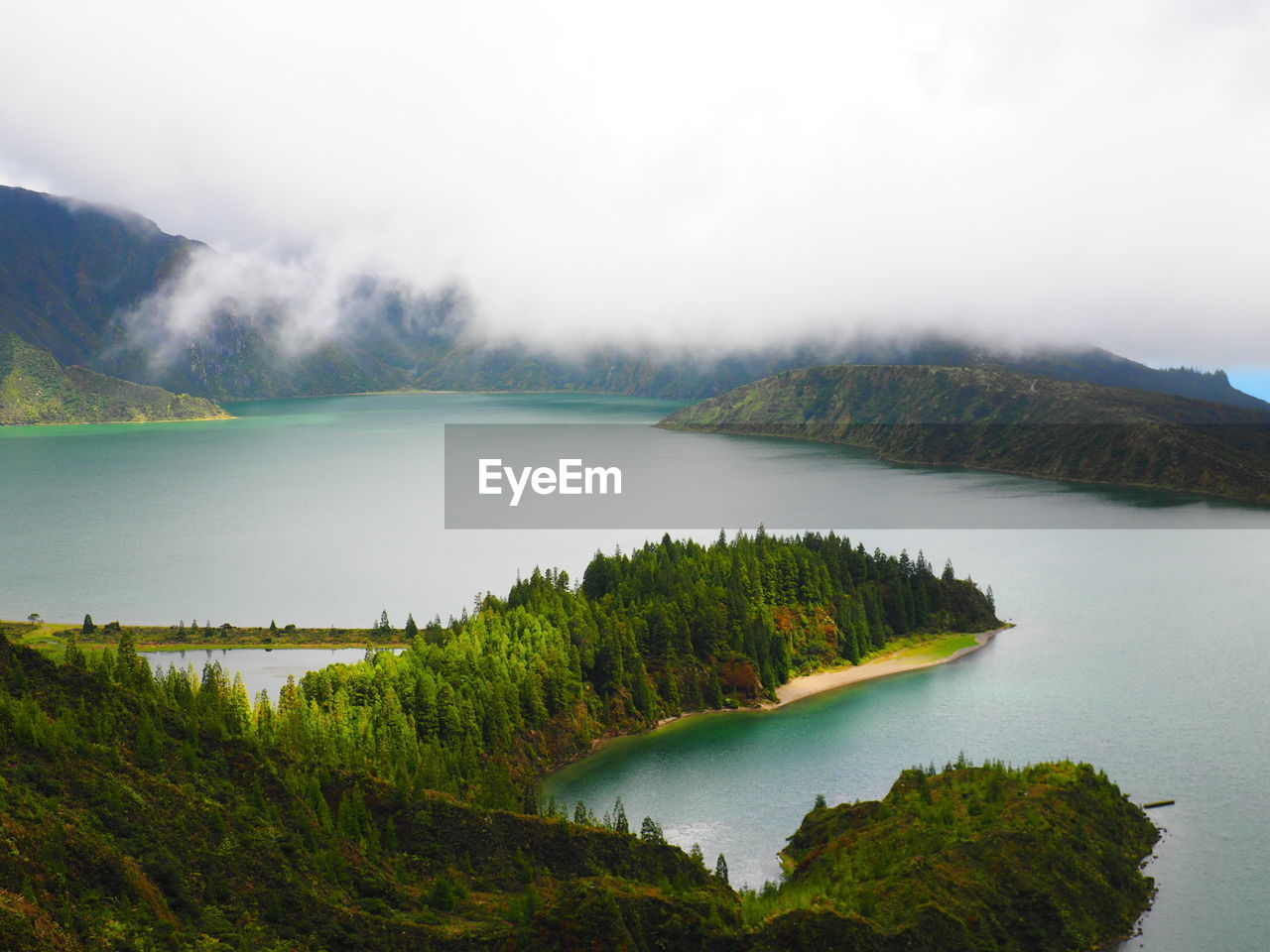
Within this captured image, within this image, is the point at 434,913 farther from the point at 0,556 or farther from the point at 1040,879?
the point at 0,556

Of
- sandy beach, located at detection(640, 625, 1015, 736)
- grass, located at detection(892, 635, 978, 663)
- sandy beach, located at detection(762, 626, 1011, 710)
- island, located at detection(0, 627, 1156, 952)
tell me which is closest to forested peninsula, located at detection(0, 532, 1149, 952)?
island, located at detection(0, 627, 1156, 952)

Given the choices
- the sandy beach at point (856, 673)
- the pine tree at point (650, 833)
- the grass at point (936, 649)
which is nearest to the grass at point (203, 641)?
the sandy beach at point (856, 673)

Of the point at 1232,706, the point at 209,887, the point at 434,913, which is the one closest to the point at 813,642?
the point at 1232,706

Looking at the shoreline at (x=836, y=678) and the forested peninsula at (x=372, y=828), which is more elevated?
the forested peninsula at (x=372, y=828)

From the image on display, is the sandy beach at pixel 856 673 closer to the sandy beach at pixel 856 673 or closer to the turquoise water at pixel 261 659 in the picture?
the sandy beach at pixel 856 673

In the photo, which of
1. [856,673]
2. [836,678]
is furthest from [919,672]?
[836,678]

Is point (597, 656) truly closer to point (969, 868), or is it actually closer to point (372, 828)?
point (372, 828)
